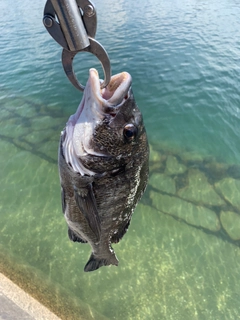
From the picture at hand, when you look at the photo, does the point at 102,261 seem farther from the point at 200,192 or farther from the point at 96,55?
the point at 200,192

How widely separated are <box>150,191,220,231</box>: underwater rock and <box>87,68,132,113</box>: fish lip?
5.54 metres

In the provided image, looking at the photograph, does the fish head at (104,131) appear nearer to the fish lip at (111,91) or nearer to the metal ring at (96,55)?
the fish lip at (111,91)

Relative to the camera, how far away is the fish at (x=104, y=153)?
211cm

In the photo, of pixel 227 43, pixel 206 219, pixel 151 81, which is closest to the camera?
pixel 206 219

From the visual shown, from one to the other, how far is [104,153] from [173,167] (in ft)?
21.0

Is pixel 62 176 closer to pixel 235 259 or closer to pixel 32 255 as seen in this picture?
pixel 32 255

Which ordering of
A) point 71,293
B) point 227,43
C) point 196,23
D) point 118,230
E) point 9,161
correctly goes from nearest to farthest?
point 118,230 < point 71,293 < point 9,161 < point 227,43 < point 196,23

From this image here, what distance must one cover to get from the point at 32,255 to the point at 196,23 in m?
21.7

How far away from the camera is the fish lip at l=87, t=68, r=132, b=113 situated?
6.62ft

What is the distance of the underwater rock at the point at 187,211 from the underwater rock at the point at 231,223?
0.62 feet

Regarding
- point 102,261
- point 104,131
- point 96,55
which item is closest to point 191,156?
point 102,261

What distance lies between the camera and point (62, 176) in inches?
97.0

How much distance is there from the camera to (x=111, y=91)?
7.13 ft

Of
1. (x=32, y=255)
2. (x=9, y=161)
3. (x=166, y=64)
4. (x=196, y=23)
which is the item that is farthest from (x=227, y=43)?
(x=32, y=255)
